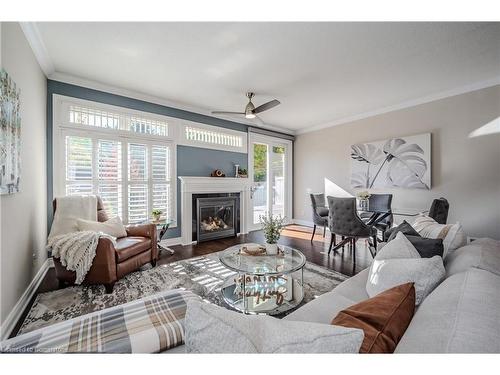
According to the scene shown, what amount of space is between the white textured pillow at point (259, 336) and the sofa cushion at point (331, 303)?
62 cm

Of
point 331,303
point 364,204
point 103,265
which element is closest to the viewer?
point 331,303

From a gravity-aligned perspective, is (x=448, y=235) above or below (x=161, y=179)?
below

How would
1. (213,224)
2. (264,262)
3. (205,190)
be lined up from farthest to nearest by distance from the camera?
(213,224) → (205,190) → (264,262)

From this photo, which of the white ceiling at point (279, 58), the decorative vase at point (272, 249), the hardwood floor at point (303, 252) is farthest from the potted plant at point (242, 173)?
the decorative vase at point (272, 249)

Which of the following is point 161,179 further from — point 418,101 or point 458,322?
point 418,101

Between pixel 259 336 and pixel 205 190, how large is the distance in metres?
3.89

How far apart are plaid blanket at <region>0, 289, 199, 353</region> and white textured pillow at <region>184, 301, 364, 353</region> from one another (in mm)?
174

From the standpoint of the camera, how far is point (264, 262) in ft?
7.19

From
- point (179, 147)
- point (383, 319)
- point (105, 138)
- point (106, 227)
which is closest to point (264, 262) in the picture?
point (383, 319)

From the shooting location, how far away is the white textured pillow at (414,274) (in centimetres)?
112

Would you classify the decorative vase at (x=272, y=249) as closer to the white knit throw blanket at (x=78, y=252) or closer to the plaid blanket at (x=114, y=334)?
the plaid blanket at (x=114, y=334)

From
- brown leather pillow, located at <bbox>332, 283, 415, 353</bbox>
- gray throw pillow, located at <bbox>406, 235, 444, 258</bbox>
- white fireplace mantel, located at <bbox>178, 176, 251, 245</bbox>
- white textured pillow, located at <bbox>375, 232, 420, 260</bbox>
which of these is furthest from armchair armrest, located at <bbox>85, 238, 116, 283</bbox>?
gray throw pillow, located at <bbox>406, 235, 444, 258</bbox>
